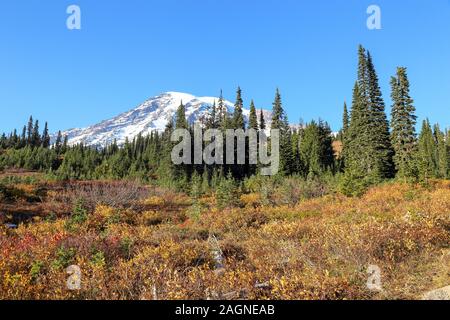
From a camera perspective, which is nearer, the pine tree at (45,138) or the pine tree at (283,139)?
the pine tree at (283,139)

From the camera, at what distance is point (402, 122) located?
37.8 metres

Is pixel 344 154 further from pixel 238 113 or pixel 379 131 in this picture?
pixel 238 113

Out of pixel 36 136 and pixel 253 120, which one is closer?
pixel 253 120

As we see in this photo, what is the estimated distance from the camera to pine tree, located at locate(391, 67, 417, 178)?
3691 centimetres

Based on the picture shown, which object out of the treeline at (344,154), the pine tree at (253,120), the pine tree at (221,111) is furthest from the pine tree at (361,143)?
the pine tree at (221,111)

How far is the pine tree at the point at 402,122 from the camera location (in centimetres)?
3691

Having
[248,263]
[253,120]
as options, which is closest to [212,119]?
[253,120]

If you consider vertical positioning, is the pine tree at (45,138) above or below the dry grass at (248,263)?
above

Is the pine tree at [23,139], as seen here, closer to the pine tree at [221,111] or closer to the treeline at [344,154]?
the treeline at [344,154]

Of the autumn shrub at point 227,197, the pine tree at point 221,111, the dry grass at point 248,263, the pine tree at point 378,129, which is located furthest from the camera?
the pine tree at point 221,111

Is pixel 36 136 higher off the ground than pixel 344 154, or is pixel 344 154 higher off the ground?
pixel 36 136
